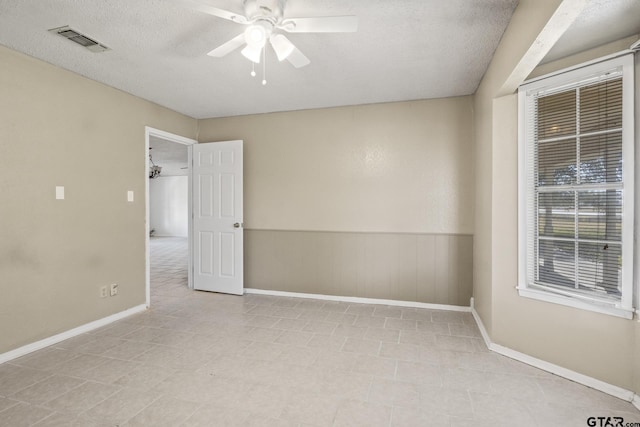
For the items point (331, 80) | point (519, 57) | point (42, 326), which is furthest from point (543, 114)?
point (42, 326)

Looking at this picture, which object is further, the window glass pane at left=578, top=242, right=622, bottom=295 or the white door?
the white door

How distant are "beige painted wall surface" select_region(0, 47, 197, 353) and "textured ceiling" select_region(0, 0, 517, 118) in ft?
0.87

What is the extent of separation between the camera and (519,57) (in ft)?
6.77

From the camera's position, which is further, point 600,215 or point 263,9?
point 600,215

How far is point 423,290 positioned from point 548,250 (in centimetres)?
161

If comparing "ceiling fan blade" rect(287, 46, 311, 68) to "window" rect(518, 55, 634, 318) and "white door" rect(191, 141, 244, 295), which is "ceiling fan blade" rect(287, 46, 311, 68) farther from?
"white door" rect(191, 141, 244, 295)

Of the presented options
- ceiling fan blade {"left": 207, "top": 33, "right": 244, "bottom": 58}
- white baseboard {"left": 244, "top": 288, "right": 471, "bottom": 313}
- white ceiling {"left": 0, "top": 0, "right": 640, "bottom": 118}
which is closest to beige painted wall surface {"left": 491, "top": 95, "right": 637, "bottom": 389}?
white ceiling {"left": 0, "top": 0, "right": 640, "bottom": 118}

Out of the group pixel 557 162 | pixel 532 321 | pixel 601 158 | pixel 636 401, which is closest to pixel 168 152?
pixel 557 162

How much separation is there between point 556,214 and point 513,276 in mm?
585

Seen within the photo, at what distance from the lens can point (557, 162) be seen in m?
2.45

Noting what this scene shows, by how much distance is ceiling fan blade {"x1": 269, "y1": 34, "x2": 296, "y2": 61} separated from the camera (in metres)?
2.05

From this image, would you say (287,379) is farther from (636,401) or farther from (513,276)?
(636,401)

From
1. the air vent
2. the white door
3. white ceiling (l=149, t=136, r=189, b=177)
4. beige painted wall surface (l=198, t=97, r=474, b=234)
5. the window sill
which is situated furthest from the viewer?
white ceiling (l=149, t=136, r=189, b=177)

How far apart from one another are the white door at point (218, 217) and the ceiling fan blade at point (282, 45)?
240 cm
